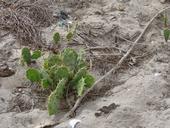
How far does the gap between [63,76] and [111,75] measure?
497mm

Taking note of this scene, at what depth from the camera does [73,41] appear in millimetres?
3992

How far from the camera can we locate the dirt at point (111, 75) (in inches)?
122

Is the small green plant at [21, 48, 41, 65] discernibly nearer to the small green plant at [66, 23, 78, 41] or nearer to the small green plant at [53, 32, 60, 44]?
the small green plant at [53, 32, 60, 44]

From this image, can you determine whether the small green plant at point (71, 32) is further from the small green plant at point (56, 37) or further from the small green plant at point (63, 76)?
the small green plant at point (63, 76)

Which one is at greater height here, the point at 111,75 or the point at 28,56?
the point at 28,56

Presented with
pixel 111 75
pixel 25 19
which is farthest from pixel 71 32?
pixel 111 75

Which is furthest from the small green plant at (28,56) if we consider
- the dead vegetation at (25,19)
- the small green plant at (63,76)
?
the dead vegetation at (25,19)

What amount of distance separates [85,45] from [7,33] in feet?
2.26

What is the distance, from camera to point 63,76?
127 inches

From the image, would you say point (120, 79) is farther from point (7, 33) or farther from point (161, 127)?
point (7, 33)

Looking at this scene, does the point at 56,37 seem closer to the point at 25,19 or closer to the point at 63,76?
the point at 25,19

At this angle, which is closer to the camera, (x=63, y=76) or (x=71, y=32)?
(x=63, y=76)

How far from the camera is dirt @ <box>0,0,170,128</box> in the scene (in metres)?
3.09

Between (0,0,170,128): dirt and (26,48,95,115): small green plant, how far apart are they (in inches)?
4.3
